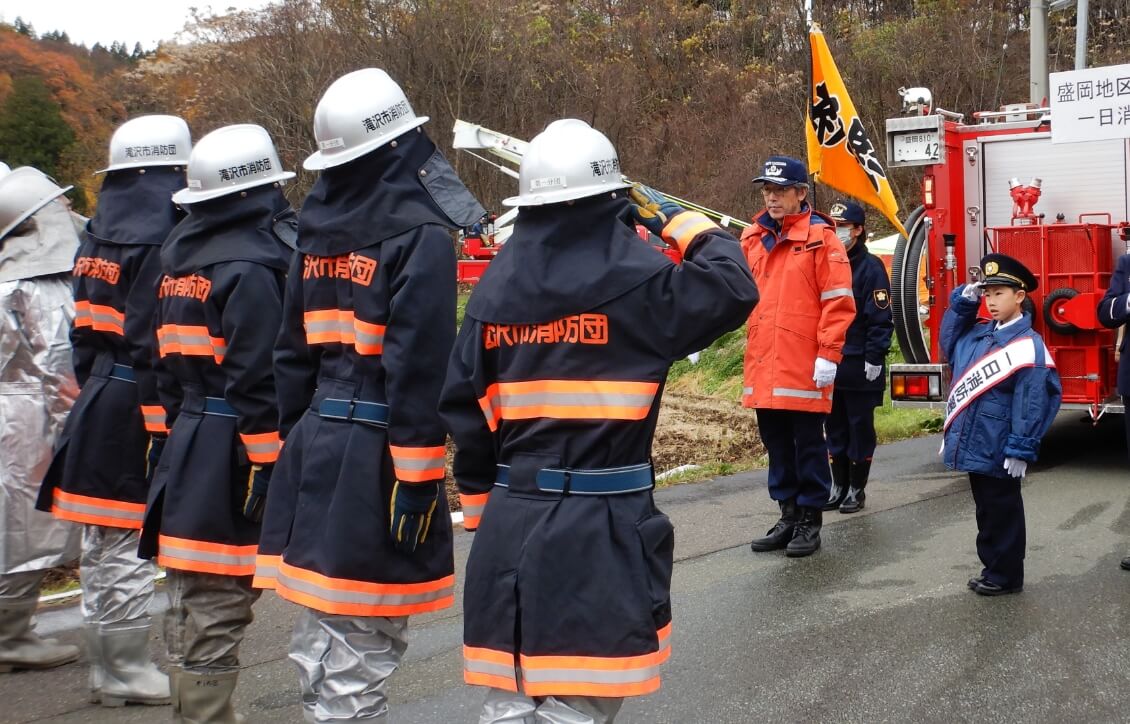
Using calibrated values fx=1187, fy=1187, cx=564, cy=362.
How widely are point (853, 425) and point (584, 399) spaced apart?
4923mm

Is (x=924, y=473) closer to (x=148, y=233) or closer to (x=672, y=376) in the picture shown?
(x=148, y=233)

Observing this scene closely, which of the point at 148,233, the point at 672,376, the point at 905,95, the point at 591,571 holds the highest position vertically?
the point at 905,95

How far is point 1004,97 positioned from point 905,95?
1783cm

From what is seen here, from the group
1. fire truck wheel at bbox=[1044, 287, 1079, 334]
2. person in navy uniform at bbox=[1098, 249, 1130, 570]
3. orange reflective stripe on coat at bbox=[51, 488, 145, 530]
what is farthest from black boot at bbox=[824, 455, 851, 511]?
orange reflective stripe on coat at bbox=[51, 488, 145, 530]

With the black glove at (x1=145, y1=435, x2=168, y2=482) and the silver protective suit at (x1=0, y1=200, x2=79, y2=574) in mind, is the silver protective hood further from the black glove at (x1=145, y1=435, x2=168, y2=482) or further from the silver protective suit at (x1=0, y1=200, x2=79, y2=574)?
the black glove at (x1=145, y1=435, x2=168, y2=482)

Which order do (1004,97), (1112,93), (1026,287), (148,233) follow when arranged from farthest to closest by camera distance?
(1004,97), (1112,93), (1026,287), (148,233)

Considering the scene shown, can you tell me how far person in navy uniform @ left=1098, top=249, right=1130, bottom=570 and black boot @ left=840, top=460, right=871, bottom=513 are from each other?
1.71m

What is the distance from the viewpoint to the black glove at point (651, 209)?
3512 millimetres

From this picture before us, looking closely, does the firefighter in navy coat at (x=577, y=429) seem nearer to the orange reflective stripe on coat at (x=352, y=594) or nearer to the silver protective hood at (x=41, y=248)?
the orange reflective stripe on coat at (x=352, y=594)

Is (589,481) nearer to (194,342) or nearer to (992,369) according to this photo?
(194,342)

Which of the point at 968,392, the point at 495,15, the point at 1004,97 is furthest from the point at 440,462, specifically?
the point at 495,15

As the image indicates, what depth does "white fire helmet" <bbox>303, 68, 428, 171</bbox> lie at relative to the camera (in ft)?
12.4

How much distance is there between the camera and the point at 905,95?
9000 millimetres

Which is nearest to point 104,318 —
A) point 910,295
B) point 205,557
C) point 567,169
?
point 205,557
